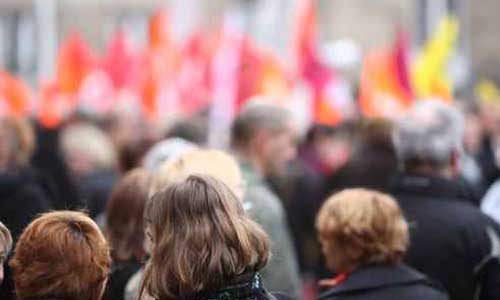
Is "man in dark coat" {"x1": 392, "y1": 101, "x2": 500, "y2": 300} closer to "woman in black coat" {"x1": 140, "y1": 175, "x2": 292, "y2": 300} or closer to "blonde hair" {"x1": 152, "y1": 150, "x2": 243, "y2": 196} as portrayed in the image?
"blonde hair" {"x1": 152, "y1": 150, "x2": 243, "y2": 196}

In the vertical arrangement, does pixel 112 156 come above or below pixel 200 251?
below

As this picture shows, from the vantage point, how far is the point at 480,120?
11477 mm

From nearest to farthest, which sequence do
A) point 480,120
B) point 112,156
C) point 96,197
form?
point 96,197 < point 112,156 < point 480,120

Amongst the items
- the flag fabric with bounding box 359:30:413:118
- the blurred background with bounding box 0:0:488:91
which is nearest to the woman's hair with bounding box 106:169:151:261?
the flag fabric with bounding box 359:30:413:118

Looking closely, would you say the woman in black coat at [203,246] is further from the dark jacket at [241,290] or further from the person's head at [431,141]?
the person's head at [431,141]

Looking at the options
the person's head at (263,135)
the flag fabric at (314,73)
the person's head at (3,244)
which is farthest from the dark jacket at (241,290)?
the flag fabric at (314,73)

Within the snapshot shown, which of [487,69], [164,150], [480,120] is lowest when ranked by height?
[487,69]

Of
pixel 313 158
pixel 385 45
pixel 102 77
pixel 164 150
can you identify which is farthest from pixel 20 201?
pixel 385 45

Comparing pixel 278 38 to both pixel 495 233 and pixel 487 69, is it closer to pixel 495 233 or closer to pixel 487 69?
pixel 495 233

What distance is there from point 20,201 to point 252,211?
4.89 feet

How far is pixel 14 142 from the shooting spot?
260 inches

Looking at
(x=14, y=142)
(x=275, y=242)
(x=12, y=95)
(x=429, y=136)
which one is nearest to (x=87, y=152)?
(x=14, y=142)

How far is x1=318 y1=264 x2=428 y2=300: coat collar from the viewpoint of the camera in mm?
4305

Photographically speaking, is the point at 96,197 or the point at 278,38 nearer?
the point at 96,197
